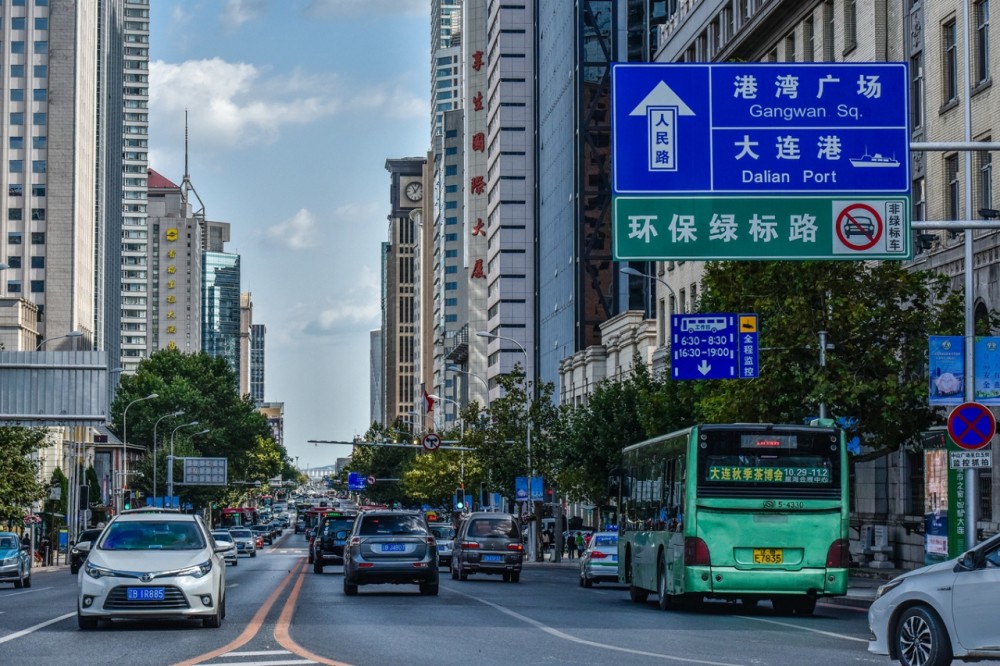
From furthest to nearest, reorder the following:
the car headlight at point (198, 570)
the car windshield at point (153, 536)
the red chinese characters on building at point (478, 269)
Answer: the red chinese characters on building at point (478, 269) < the car windshield at point (153, 536) < the car headlight at point (198, 570)

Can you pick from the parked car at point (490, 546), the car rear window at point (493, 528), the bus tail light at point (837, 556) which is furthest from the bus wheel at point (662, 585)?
the car rear window at point (493, 528)

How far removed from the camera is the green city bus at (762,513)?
24.9 m

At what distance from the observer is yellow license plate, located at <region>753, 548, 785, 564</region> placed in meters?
24.9

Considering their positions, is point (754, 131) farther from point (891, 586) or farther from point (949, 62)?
point (949, 62)

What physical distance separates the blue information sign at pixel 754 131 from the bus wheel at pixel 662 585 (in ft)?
23.7

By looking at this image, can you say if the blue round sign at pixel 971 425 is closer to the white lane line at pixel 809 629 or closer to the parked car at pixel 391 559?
the white lane line at pixel 809 629

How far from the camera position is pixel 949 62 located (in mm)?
41312

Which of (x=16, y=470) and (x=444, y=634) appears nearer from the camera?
(x=444, y=634)

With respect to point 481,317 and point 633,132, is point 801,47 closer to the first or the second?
point 633,132

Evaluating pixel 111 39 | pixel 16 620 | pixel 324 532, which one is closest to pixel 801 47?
pixel 324 532

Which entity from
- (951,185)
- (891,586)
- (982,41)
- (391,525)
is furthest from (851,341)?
(891,586)

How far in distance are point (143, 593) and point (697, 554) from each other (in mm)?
8949

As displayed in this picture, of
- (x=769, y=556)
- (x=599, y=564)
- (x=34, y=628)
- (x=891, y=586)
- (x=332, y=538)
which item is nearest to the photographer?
(x=891, y=586)

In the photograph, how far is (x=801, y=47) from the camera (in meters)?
53.8
